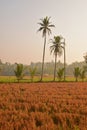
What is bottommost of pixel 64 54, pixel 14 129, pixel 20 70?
pixel 14 129

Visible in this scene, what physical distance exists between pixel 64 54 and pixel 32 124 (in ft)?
178

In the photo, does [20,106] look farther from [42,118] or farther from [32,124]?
[32,124]

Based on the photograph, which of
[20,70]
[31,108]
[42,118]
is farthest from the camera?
[20,70]

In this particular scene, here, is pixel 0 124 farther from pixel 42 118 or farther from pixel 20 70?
pixel 20 70

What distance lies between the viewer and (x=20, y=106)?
547 inches

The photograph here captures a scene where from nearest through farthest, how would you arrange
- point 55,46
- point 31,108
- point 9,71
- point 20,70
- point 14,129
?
1. point 14,129
2. point 31,108
3. point 20,70
4. point 55,46
5. point 9,71

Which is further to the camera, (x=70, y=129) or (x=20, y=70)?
(x=20, y=70)

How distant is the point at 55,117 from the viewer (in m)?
10.7

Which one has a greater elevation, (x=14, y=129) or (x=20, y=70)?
(x=20, y=70)

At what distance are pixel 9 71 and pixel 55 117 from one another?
182 metres

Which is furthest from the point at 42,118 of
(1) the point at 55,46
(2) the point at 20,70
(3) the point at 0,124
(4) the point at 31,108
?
(1) the point at 55,46

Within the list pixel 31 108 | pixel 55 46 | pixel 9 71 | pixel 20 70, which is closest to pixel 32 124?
pixel 31 108

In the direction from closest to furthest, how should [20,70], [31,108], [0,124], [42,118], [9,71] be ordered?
[0,124] → [42,118] → [31,108] → [20,70] → [9,71]

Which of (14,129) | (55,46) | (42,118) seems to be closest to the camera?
(14,129)
